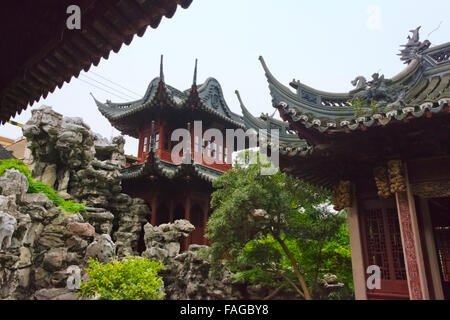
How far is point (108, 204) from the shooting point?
13.2 m

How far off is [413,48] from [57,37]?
5.70 m

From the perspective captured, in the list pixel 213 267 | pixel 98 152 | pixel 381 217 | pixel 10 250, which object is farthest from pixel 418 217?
pixel 98 152

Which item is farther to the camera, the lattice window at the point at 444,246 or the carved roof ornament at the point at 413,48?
the lattice window at the point at 444,246

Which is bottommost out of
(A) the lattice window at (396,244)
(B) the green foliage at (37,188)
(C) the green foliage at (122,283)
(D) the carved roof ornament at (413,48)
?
(C) the green foliage at (122,283)

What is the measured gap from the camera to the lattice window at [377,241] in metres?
4.73

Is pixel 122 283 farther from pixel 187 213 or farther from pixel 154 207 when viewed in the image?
pixel 154 207

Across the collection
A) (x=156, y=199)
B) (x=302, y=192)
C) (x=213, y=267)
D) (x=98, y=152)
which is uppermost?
(x=98, y=152)

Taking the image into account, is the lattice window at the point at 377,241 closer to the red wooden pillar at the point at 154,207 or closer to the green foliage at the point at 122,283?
the green foliage at the point at 122,283

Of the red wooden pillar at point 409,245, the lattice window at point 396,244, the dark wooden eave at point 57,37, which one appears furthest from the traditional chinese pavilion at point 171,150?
the dark wooden eave at point 57,37

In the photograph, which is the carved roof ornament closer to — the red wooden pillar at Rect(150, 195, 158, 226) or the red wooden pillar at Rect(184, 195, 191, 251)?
the red wooden pillar at Rect(184, 195, 191, 251)

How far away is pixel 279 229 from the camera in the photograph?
761cm

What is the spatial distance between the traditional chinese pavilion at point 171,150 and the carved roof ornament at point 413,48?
8.89 m

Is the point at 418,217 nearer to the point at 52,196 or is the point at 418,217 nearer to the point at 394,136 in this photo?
the point at 394,136
